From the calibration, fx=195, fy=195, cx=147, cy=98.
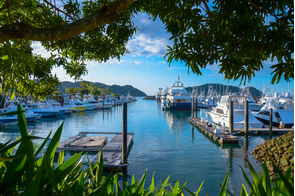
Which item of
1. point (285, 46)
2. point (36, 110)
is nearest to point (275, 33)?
point (285, 46)

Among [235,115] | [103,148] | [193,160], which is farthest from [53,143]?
[235,115]

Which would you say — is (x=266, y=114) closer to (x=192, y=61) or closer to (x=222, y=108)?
(x=222, y=108)

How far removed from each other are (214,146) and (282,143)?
4.61m

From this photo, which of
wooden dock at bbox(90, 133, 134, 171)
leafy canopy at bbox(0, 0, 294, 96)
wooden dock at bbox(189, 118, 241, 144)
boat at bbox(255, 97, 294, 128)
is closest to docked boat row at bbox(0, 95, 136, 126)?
wooden dock at bbox(90, 133, 134, 171)

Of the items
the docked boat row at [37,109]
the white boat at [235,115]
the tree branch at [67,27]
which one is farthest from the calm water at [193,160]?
the tree branch at [67,27]

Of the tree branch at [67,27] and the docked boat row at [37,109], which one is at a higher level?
the tree branch at [67,27]

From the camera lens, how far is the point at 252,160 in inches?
456

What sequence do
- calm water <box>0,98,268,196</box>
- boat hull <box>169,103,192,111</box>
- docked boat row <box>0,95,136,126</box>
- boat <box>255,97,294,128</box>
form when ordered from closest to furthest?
calm water <box>0,98,268,196</box> → boat <box>255,97,294,128</box> → docked boat row <box>0,95,136,126</box> → boat hull <box>169,103,192,111</box>

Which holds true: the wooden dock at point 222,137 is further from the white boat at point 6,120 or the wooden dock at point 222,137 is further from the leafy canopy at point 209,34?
the white boat at point 6,120

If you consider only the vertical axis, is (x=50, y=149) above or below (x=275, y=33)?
below

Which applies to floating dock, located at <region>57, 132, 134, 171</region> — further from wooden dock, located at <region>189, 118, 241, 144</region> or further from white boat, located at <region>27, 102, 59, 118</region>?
white boat, located at <region>27, 102, 59, 118</region>

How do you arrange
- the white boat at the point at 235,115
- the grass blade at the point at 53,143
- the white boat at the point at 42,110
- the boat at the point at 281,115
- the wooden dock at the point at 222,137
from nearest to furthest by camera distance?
the grass blade at the point at 53,143, the wooden dock at the point at 222,137, the white boat at the point at 235,115, the boat at the point at 281,115, the white boat at the point at 42,110

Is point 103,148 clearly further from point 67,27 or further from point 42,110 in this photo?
point 42,110

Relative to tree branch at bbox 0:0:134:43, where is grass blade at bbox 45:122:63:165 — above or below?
below
